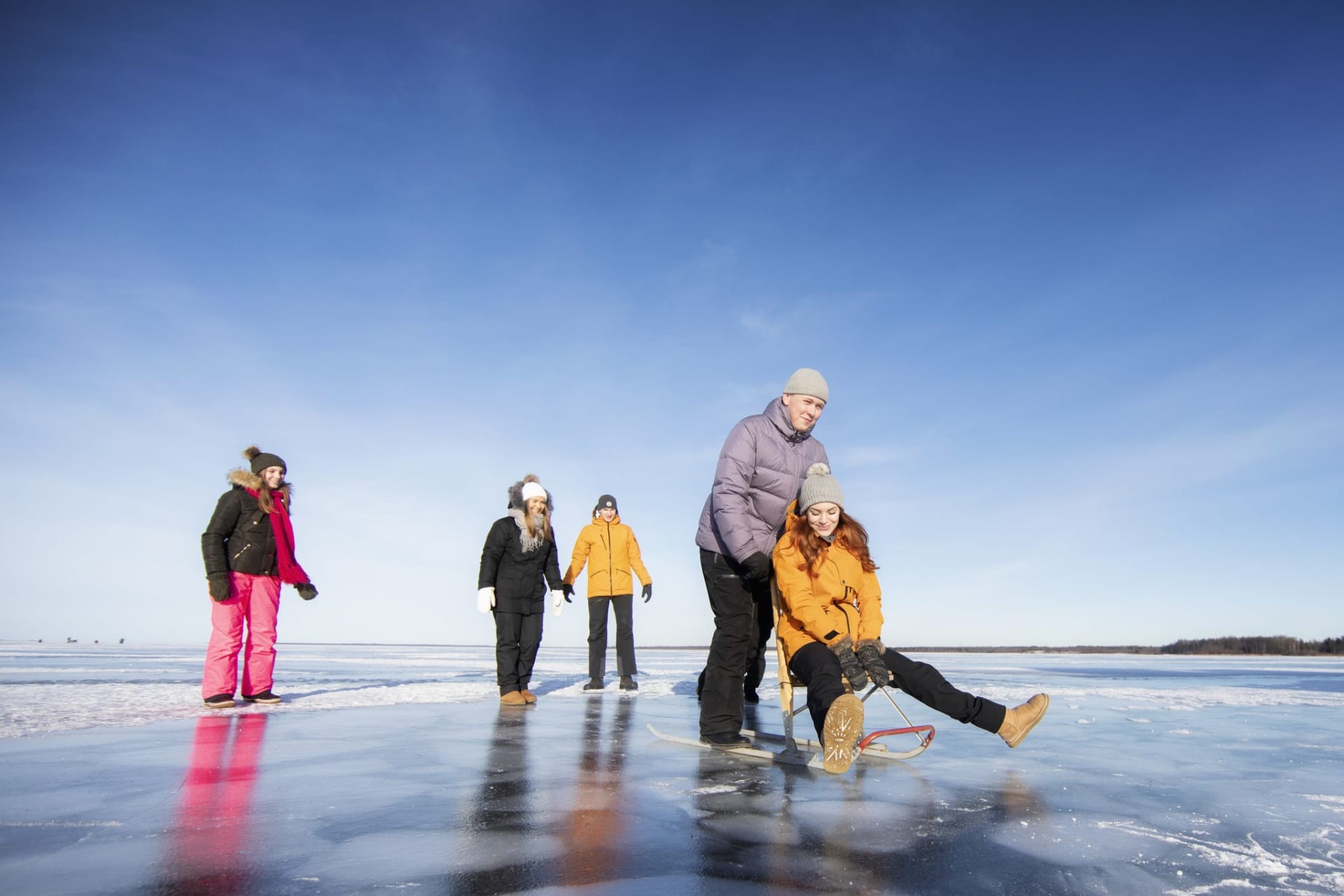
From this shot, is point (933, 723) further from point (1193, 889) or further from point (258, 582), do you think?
point (258, 582)

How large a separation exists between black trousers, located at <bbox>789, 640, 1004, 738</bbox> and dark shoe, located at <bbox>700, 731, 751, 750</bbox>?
644 mm

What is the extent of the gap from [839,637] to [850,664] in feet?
0.46

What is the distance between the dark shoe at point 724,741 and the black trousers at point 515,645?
9.10 ft

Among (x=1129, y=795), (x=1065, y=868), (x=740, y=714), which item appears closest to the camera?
(x=1065, y=868)

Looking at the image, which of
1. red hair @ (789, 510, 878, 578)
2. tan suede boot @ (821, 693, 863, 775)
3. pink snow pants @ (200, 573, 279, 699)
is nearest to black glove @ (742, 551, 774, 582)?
red hair @ (789, 510, 878, 578)

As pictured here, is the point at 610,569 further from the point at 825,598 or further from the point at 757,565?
the point at 825,598

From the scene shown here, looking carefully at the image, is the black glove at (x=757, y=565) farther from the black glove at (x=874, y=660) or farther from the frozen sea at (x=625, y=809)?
the frozen sea at (x=625, y=809)

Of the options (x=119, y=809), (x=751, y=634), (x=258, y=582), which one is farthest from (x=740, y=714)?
(x=258, y=582)

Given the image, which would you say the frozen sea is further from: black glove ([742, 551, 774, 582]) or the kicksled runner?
black glove ([742, 551, 774, 582])

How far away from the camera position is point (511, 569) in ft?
22.2

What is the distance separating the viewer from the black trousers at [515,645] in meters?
6.59

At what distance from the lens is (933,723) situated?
18.1 ft

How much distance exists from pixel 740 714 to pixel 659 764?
68 centimetres

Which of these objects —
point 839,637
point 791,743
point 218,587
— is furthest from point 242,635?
point 839,637
